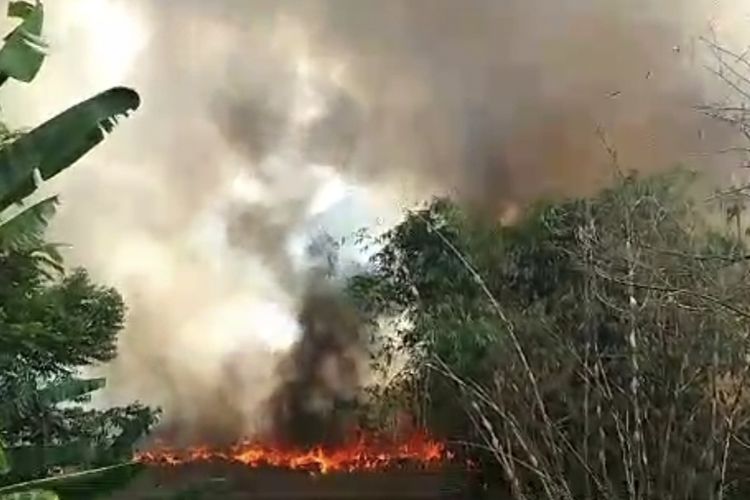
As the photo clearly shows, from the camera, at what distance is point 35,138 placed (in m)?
2.26

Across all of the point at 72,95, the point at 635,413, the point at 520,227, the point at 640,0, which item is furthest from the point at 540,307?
the point at 72,95

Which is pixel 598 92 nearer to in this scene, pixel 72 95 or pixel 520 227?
pixel 520 227

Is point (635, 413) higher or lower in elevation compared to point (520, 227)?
lower

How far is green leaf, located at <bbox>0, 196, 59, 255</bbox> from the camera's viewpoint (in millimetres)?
2367

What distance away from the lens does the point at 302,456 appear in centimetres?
375

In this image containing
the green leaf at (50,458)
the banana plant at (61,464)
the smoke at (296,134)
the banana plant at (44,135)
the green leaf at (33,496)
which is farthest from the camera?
the smoke at (296,134)

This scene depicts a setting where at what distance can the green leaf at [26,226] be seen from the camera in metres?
2.37

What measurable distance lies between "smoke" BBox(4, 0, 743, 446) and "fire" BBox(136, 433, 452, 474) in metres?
0.20

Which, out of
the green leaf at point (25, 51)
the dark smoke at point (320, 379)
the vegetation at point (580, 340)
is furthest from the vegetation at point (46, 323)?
the vegetation at point (580, 340)

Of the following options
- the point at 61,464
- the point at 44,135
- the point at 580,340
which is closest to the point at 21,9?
the point at 44,135

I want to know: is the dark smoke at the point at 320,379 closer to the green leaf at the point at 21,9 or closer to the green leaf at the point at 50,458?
the green leaf at the point at 50,458

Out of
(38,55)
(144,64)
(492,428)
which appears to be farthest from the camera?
(144,64)

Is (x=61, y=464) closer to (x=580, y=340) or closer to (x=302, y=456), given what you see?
(x=302, y=456)

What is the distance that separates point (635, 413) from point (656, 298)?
407mm
